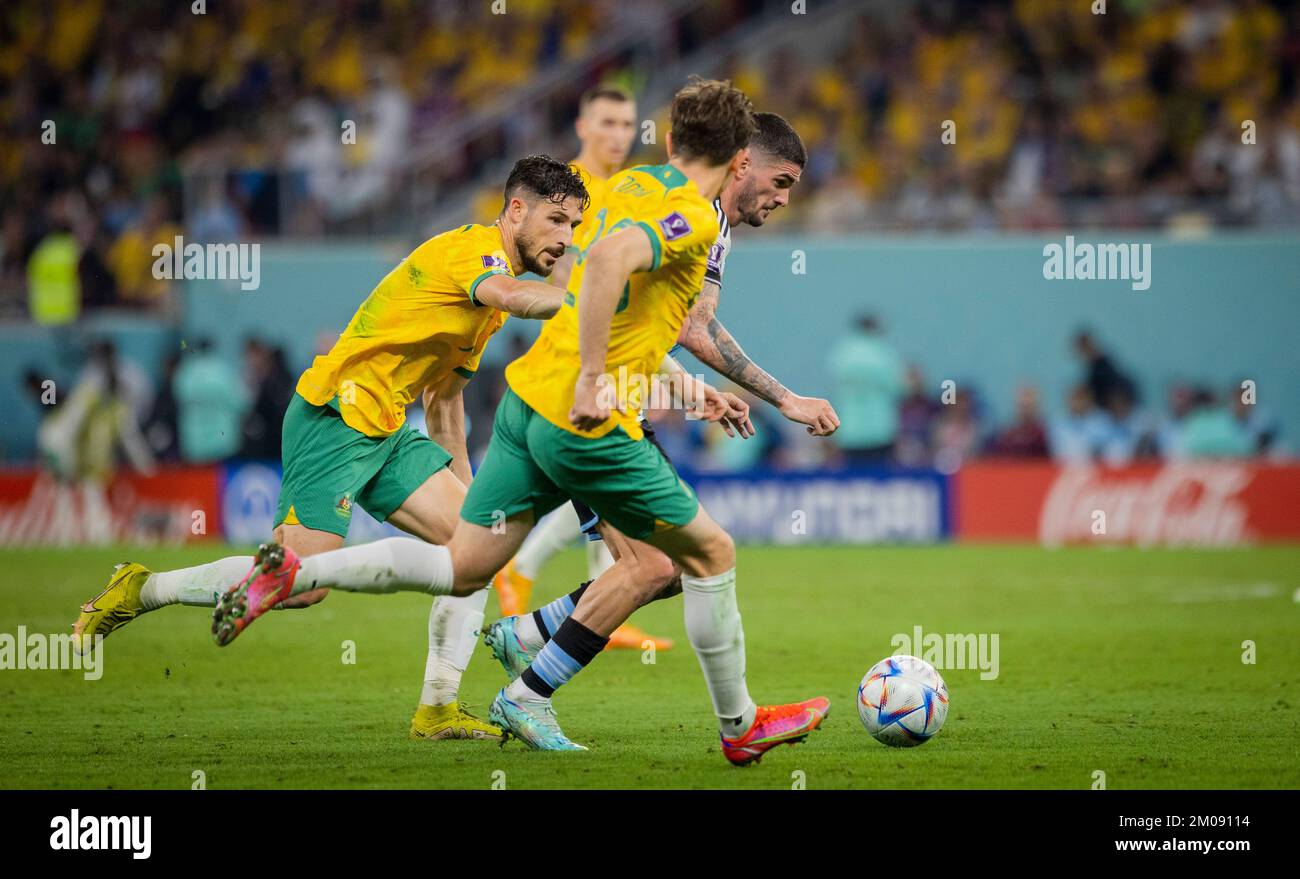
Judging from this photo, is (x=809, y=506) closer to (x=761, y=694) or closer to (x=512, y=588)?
(x=512, y=588)

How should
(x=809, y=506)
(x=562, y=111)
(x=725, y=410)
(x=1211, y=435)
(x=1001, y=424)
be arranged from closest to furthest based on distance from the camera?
(x=725, y=410) → (x=809, y=506) → (x=1211, y=435) → (x=1001, y=424) → (x=562, y=111)

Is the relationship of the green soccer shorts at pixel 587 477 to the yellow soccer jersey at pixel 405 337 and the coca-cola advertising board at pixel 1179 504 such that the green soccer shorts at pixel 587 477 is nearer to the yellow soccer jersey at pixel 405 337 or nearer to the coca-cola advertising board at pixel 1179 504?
the yellow soccer jersey at pixel 405 337

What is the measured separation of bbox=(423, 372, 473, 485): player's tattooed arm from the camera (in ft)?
26.2

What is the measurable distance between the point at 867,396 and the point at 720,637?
1218 centimetres

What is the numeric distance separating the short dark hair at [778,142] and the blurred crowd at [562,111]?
→ 12.7 meters

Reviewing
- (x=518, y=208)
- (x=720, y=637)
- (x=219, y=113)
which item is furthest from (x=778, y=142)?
(x=219, y=113)

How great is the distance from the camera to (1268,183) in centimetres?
1931

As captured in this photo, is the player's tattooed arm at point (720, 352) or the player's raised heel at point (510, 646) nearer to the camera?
the player's tattooed arm at point (720, 352)

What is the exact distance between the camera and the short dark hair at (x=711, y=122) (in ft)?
20.1

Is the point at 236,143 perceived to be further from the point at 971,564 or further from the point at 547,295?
the point at 547,295

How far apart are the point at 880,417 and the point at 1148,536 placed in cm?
301

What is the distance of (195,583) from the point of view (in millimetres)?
7090

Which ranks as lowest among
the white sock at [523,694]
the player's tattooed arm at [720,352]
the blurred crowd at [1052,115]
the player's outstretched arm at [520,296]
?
the white sock at [523,694]

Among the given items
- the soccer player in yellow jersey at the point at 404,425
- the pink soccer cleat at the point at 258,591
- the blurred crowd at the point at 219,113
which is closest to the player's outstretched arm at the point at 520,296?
the soccer player in yellow jersey at the point at 404,425
